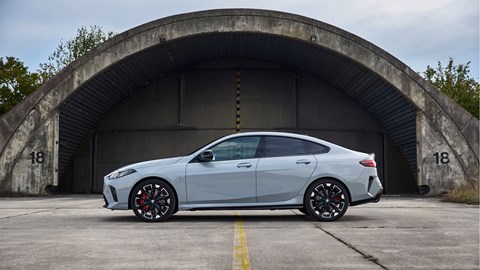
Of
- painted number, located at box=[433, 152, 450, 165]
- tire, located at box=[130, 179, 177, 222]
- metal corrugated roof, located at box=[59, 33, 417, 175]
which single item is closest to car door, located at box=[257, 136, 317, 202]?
tire, located at box=[130, 179, 177, 222]

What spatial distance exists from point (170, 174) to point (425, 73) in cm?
3663

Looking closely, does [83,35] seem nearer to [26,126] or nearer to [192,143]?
[192,143]

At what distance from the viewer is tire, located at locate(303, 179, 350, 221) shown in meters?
9.47

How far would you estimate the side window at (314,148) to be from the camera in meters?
9.72

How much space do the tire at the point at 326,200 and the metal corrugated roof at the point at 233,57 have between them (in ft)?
38.3

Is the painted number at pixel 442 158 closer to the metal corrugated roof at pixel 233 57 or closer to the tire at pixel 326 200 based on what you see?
the metal corrugated roof at pixel 233 57

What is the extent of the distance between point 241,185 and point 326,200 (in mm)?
1459

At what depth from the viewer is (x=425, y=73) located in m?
42.4

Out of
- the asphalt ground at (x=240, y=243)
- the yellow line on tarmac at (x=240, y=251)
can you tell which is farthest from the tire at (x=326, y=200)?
the yellow line on tarmac at (x=240, y=251)

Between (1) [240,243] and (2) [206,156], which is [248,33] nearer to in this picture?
(2) [206,156]

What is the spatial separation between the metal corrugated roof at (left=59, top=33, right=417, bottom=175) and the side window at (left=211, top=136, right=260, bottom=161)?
11530 millimetres

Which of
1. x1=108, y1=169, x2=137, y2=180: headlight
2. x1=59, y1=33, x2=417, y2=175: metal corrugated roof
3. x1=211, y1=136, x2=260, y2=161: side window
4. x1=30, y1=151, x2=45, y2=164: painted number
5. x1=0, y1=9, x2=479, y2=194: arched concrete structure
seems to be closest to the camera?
x1=108, y1=169, x2=137, y2=180: headlight

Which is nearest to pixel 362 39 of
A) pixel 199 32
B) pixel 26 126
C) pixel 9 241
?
pixel 199 32

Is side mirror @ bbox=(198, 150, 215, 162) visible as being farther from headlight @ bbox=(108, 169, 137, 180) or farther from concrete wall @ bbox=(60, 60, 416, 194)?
concrete wall @ bbox=(60, 60, 416, 194)
